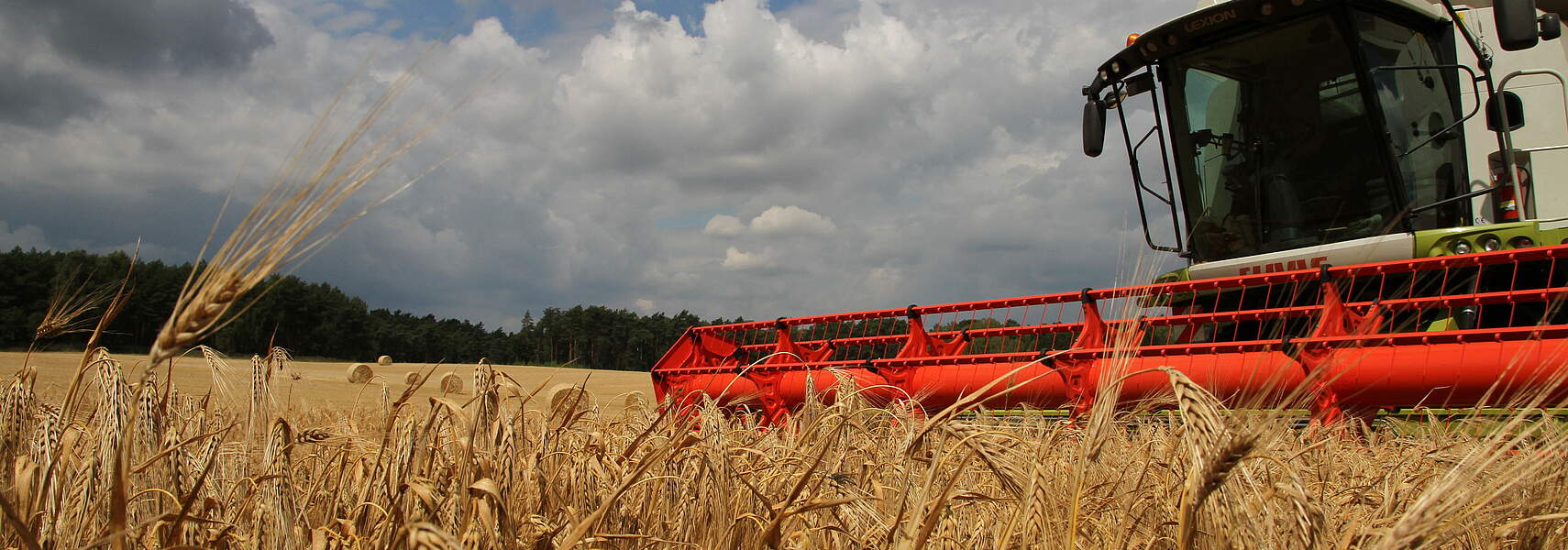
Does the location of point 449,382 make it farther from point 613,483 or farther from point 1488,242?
point 1488,242

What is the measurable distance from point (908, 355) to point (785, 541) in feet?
12.8

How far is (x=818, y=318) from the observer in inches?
229

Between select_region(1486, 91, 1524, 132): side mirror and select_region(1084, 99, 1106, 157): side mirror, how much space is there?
1.93 metres

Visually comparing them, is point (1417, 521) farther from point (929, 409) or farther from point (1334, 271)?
point (929, 409)

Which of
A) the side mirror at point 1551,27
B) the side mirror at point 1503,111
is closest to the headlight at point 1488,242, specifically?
the side mirror at point 1503,111

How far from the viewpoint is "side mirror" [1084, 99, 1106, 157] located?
5641 millimetres

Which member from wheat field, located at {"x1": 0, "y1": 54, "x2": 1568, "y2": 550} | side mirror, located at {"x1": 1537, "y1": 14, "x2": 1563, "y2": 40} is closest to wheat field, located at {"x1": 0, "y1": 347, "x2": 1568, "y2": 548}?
wheat field, located at {"x1": 0, "y1": 54, "x2": 1568, "y2": 550}

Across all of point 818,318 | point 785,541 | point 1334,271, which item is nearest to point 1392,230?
point 1334,271

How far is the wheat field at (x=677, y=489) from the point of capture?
39.5 inches

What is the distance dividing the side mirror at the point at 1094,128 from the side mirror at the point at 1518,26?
6.64 feet

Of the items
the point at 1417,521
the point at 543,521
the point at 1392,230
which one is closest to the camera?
the point at 1417,521

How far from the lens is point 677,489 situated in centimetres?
178

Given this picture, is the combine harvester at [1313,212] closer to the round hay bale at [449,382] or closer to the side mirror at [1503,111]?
the side mirror at [1503,111]

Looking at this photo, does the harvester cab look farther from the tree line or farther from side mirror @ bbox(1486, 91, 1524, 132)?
the tree line
